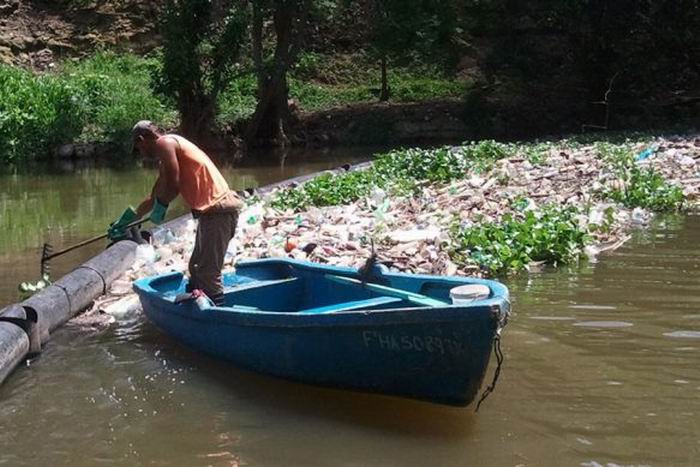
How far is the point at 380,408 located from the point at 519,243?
3.91 m

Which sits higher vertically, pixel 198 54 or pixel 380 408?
pixel 198 54

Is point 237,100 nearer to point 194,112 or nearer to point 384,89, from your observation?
point 194,112

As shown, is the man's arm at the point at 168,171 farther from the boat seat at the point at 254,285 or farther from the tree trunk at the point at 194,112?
the tree trunk at the point at 194,112

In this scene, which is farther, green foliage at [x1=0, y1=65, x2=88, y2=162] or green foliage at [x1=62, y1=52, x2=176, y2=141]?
green foliage at [x1=62, y1=52, x2=176, y2=141]

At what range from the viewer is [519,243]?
889 cm

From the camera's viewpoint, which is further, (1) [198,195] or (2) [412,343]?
(1) [198,195]

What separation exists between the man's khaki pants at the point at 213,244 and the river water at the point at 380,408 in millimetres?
554

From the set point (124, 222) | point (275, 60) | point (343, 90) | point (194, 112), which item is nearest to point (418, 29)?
point (275, 60)

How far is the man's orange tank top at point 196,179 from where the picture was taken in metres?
6.29

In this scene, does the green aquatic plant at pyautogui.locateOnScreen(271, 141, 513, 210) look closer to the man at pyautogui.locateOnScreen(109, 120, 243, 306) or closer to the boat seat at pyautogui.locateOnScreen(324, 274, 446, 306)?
the boat seat at pyautogui.locateOnScreen(324, 274, 446, 306)

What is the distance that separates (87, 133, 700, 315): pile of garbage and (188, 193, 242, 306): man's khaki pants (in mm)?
1362

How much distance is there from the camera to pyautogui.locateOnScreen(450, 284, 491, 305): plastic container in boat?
506 cm

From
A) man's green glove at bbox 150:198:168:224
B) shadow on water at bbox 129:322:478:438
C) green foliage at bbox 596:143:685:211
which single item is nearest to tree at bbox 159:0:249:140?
green foliage at bbox 596:143:685:211

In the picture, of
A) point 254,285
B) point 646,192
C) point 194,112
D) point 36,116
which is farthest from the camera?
point 194,112
